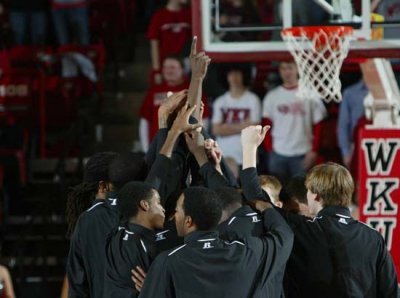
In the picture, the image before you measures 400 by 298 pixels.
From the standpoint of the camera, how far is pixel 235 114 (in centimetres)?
1092

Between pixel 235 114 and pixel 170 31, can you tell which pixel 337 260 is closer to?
pixel 235 114

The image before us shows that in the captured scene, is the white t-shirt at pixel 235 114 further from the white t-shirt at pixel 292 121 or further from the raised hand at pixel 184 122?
the raised hand at pixel 184 122

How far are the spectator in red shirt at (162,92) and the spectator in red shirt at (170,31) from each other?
1179 mm

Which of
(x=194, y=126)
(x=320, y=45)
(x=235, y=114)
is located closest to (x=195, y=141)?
(x=194, y=126)

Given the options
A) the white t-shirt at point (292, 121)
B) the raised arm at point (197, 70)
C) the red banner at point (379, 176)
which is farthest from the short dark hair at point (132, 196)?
the white t-shirt at point (292, 121)

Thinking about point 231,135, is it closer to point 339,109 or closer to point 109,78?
point 339,109

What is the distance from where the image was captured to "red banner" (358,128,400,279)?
793cm

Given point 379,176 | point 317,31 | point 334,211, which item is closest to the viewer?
point 334,211

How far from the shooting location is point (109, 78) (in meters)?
14.0

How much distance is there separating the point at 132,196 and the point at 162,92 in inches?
207

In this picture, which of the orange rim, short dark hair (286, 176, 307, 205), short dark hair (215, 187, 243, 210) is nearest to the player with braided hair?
short dark hair (215, 187, 243, 210)

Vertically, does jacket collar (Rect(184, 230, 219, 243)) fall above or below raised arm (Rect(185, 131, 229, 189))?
below

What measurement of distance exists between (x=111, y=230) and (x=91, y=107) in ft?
21.8

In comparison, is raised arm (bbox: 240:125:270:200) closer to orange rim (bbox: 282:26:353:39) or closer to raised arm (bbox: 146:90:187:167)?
raised arm (bbox: 146:90:187:167)
